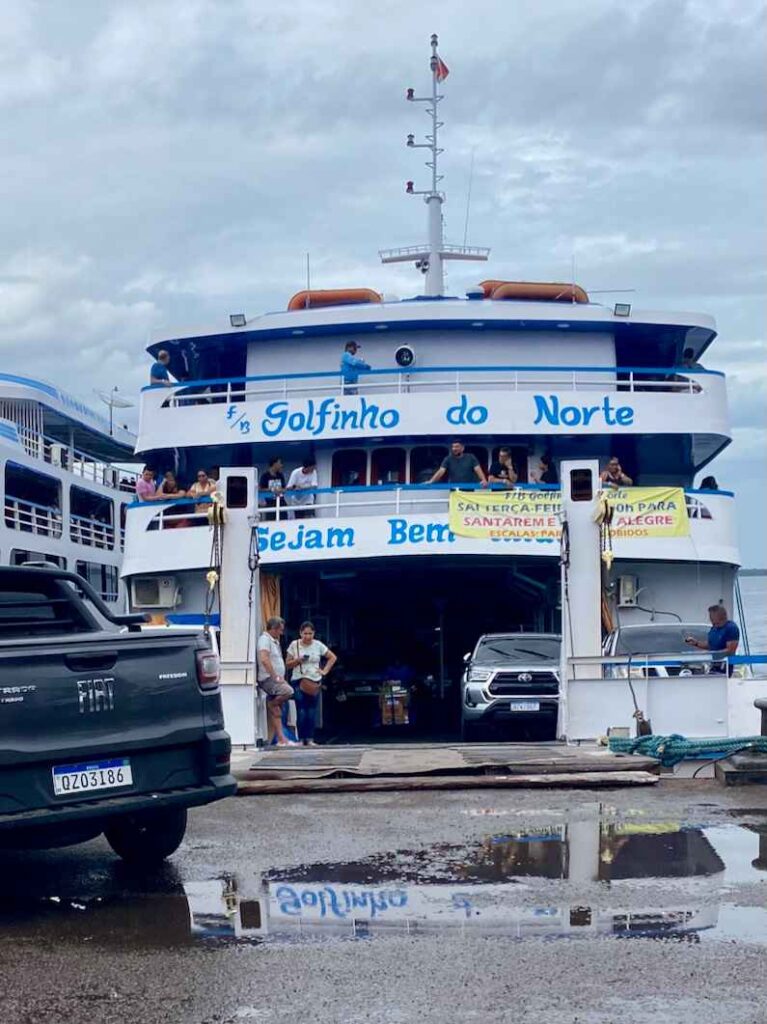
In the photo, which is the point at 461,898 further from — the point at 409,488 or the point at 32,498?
the point at 32,498

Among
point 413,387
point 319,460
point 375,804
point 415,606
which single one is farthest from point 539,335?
point 375,804

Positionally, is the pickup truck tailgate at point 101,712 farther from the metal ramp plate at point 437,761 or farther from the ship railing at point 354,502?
the ship railing at point 354,502

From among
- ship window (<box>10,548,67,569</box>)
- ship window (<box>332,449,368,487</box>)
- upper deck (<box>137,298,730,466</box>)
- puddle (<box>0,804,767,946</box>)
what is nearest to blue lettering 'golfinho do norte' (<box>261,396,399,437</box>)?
upper deck (<box>137,298,730,466</box>)

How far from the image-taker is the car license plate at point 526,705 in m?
17.0

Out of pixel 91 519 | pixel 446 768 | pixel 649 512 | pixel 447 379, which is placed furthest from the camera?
pixel 91 519

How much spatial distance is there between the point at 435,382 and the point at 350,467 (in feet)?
7.00

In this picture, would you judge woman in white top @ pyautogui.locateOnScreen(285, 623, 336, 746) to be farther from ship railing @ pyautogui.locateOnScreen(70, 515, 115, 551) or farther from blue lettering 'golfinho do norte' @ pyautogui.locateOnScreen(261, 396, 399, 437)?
ship railing @ pyautogui.locateOnScreen(70, 515, 115, 551)

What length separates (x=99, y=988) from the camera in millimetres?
5090

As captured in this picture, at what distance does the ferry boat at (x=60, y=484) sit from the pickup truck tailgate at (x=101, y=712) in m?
24.7

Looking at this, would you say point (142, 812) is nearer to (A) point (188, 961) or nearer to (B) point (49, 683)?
(B) point (49, 683)

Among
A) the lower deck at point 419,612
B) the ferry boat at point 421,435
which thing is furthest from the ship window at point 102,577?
the ferry boat at point 421,435

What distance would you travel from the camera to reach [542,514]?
55.1ft

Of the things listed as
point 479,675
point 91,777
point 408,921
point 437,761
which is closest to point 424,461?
point 479,675

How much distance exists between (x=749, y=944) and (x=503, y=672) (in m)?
11.8
